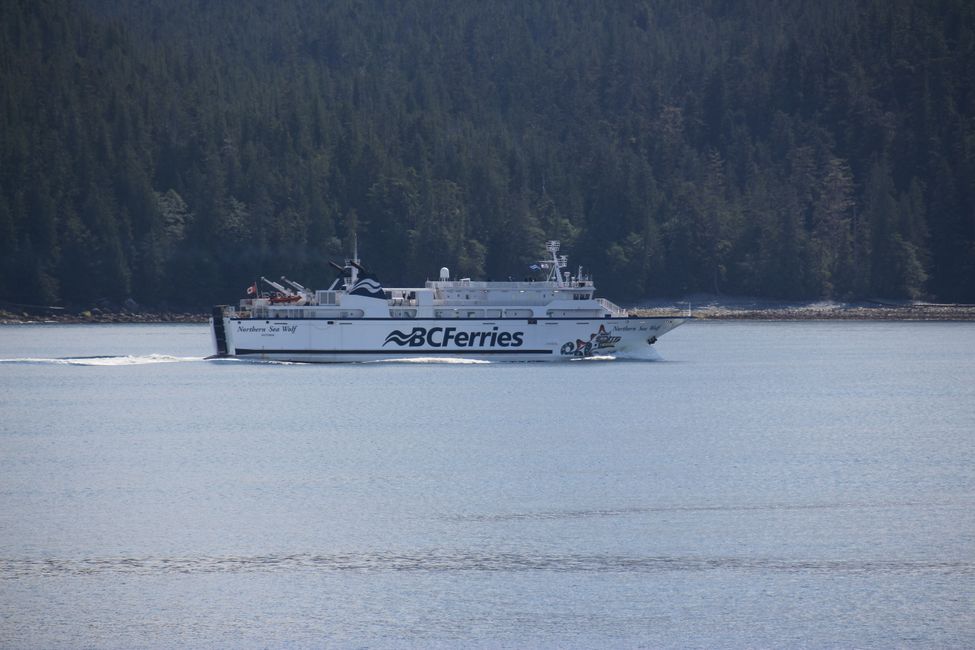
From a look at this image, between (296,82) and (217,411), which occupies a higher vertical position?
(296,82)

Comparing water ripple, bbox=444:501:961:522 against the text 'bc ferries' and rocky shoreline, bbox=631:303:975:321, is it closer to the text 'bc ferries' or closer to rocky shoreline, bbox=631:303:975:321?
the text 'bc ferries'

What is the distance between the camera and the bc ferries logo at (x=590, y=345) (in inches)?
2744

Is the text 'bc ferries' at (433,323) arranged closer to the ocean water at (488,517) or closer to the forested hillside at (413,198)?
the ocean water at (488,517)

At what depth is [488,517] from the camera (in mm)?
31359

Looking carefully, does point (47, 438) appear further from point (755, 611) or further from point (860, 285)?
point (860, 285)

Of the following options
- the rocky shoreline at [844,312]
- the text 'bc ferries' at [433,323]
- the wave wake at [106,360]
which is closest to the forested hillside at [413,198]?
the rocky shoreline at [844,312]

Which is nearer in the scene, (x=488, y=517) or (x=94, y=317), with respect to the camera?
(x=488, y=517)

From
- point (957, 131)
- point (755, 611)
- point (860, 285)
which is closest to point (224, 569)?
point (755, 611)

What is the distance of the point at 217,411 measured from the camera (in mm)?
54469

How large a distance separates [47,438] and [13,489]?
449 inches

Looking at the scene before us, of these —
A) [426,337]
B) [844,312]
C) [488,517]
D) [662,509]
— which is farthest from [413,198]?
[488,517]

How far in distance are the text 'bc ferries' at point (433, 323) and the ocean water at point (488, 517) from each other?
20.5 ft

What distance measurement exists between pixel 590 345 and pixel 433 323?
27.5 ft

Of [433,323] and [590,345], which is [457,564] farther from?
[590,345]
